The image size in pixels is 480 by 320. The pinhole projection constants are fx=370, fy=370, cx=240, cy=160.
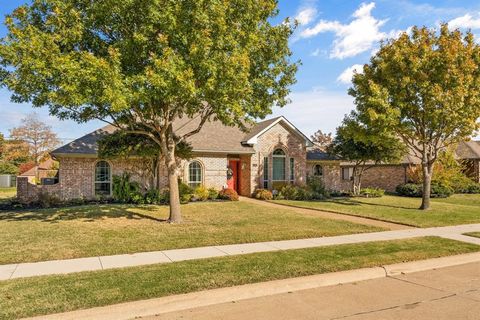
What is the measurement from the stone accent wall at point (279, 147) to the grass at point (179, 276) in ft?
48.5

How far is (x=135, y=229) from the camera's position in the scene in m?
12.3

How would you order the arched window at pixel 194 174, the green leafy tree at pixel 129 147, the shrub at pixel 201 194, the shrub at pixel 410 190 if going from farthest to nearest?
the shrub at pixel 410 190
the arched window at pixel 194 174
the shrub at pixel 201 194
the green leafy tree at pixel 129 147

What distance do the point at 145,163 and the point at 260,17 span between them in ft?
36.9

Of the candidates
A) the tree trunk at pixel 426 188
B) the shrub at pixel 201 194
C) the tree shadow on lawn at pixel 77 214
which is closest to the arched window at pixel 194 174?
the shrub at pixel 201 194

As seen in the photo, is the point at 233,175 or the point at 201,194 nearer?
the point at 201,194

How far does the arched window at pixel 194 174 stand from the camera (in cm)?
2269

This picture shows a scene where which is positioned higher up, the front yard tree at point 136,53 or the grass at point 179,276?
the front yard tree at point 136,53

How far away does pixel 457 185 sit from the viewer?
102 feet

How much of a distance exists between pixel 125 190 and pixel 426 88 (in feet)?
52.7

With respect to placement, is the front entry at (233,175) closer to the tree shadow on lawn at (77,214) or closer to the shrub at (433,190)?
the tree shadow on lawn at (77,214)

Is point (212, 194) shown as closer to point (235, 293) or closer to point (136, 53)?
point (136, 53)

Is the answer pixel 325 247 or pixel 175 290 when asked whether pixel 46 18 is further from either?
pixel 325 247

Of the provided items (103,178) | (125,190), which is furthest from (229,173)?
(103,178)

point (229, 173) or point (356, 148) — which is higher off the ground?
point (356, 148)
